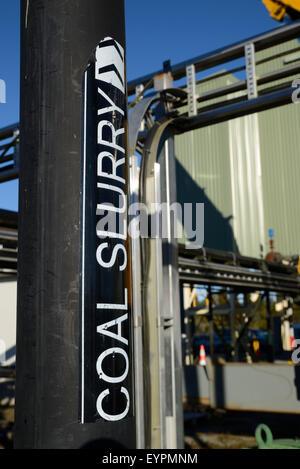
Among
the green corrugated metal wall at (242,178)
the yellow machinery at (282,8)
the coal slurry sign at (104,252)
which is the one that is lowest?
the coal slurry sign at (104,252)

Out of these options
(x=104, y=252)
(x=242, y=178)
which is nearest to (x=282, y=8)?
(x=104, y=252)

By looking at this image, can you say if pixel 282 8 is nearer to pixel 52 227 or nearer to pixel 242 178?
pixel 52 227

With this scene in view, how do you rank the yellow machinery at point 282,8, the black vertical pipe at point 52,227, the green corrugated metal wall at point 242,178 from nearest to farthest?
the black vertical pipe at point 52,227 → the yellow machinery at point 282,8 → the green corrugated metal wall at point 242,178

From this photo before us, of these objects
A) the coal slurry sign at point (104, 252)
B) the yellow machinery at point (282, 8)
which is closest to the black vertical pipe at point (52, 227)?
the coal slurry sign at point (104, 252)

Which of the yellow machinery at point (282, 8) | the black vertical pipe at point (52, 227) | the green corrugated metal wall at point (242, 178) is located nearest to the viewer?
the black vertical pipe at point (52, 227)

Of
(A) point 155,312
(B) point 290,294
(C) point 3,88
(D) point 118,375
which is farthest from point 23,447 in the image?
(B) point 290,294

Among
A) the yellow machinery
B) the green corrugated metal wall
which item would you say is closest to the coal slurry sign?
the yellow machinery

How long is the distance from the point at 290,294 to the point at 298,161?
5.48 meters

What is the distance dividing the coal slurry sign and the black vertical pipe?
0.10 ft

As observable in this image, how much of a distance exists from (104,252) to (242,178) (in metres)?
20.5

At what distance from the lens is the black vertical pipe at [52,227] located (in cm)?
170

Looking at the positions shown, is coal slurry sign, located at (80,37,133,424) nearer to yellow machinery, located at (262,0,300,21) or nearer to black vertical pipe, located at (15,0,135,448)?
black vertical pipe, located at (15,0,135,448)

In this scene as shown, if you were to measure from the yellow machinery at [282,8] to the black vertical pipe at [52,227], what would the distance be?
196 inches

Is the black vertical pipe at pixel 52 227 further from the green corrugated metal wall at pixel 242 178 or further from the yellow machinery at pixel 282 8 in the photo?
the green corrugated metal wall at pixel 242 178
